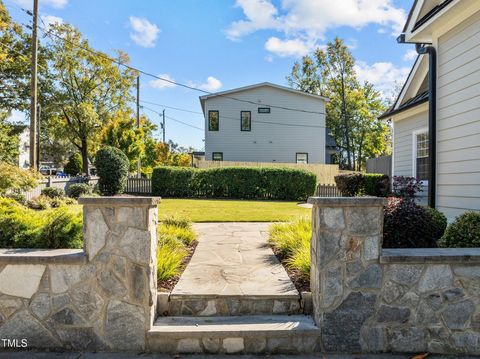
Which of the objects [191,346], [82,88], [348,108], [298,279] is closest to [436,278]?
[298,279]

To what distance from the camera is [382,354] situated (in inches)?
124

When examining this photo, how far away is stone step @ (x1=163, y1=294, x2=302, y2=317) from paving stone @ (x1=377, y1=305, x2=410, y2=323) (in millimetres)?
757

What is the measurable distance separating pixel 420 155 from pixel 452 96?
14.5 ft

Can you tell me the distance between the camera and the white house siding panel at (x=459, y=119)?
5207 millimetres

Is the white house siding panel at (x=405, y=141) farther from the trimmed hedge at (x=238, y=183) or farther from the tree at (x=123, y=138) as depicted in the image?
the tree at (x=123, y=138)

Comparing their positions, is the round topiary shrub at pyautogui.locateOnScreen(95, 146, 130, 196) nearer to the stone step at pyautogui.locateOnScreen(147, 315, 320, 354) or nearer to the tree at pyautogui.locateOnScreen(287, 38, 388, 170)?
the stone step at pyautogui.locateOnScreen(147, 315, 320, 354)

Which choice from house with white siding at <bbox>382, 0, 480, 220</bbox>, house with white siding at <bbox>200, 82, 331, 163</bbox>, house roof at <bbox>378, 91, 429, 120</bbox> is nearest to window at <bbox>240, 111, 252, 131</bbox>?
house with white siding at <bbox>200, 82, 331, 163</bbox>

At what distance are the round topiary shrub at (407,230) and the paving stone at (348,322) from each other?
45.0 inches

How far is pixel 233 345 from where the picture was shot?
310cm

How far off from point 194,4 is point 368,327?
34.2 ft

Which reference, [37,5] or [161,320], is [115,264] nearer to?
[161,320]

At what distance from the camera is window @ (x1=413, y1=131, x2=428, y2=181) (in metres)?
9.64

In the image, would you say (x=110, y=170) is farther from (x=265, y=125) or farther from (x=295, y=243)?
(x=295, y=243)

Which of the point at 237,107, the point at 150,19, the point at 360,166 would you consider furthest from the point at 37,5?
the point at 360,166
